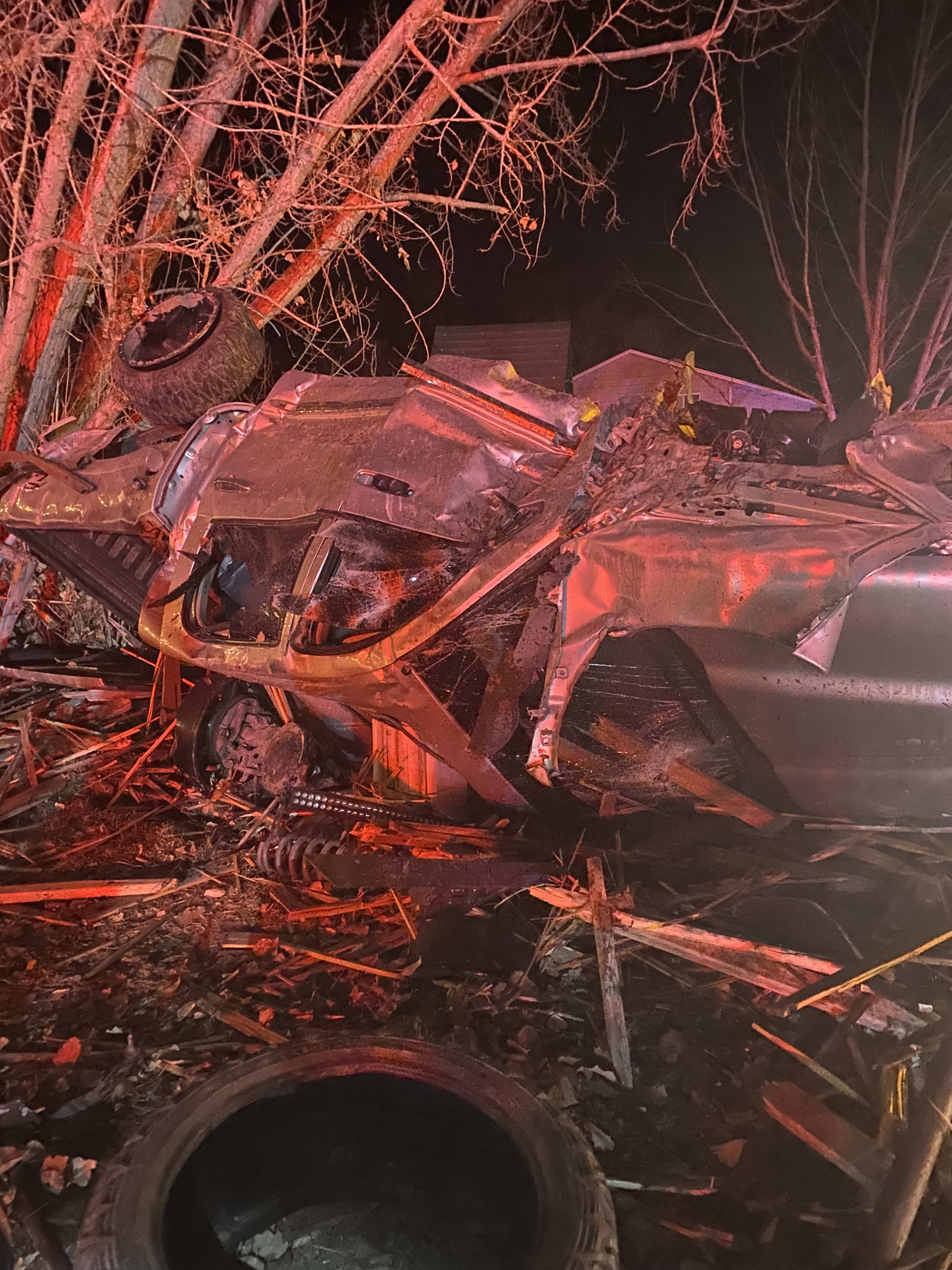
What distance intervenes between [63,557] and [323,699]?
1918 millimetres

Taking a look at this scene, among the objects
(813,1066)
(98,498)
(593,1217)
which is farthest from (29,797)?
(813,1066)

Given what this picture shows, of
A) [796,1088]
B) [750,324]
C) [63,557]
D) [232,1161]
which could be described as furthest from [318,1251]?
[750,324]

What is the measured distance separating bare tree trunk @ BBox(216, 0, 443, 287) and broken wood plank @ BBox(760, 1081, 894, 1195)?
7029 millimetres

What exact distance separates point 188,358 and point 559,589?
2.93m

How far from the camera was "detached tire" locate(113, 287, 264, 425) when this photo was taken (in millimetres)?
4574

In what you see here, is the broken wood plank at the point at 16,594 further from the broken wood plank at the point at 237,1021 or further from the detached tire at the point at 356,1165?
the detached tire at the point at 356,1165

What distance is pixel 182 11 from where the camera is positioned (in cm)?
652

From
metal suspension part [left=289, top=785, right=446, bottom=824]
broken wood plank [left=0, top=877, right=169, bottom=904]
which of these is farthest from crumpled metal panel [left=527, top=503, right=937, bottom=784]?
broken wood plank [left=0, top=877, right=169, bottom=904]

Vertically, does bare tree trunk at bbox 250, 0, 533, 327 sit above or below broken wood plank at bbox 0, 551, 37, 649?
above

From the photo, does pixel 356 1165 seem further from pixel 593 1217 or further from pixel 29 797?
pixel 29 797

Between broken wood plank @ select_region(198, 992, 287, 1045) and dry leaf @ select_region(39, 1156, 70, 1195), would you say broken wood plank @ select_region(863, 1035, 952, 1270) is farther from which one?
dry leaf @ select_region(39, 1156, 70, 1195)

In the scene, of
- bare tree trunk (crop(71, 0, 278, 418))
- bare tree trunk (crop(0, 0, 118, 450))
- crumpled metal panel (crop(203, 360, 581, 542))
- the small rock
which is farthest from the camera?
bare tree trunk (crop(71, 0, 278, 418))

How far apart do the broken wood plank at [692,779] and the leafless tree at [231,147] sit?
519 centimetres

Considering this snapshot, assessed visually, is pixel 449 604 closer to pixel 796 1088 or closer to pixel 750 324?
pixel 796 1088
